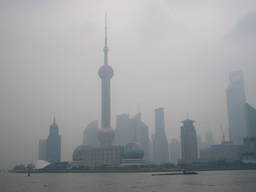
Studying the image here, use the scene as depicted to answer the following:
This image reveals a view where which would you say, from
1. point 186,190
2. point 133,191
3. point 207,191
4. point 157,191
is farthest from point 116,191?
point 207,191

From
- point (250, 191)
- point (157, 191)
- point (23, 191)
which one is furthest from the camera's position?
point (23, 191)

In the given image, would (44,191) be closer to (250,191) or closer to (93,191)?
(93,191)

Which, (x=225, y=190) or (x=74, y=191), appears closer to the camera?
(x=225, y=190)

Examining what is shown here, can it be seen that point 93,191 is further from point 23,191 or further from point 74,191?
point 23,191

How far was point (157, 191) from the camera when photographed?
3332 inches

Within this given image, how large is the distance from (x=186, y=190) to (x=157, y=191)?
344 inches

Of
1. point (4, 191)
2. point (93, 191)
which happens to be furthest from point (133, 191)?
point (4, 191)

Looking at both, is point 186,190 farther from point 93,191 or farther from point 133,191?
point 93,191

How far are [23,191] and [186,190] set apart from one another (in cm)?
5013

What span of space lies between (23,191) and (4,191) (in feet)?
21.5

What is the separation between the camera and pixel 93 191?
88.1 m

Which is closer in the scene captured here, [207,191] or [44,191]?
[207,191]

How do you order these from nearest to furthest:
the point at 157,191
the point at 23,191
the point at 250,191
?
the point at 250,191 < the point at 157,191 < the point at 23,191

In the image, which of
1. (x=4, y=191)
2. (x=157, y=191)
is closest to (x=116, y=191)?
(x=157, y=191)
